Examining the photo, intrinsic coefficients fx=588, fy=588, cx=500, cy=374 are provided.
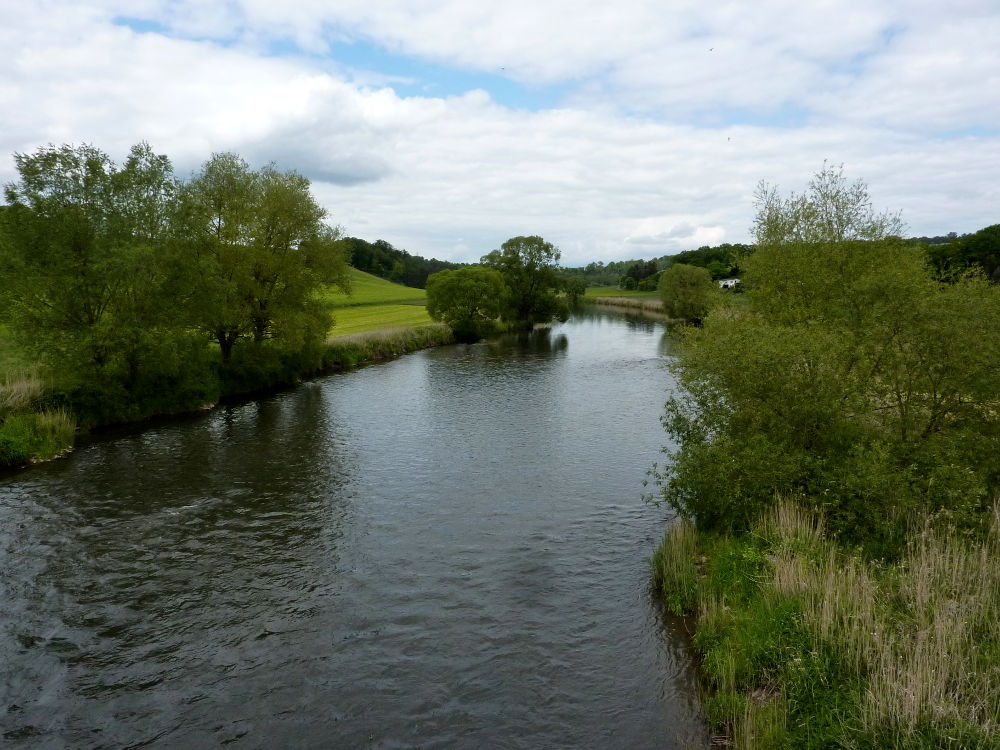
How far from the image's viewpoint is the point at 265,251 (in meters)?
37.2

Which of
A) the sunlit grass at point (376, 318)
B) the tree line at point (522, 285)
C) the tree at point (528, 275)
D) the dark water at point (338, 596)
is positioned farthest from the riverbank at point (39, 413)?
the tree at point (528, 275)

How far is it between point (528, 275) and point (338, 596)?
73935 mm

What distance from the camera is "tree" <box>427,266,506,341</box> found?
67688 mm

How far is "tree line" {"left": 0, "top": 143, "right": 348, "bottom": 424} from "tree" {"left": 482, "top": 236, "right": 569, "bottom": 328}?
4950 cm

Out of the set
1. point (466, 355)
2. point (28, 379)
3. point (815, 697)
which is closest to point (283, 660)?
point (815, 697)

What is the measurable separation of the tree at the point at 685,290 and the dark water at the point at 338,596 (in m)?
64.1

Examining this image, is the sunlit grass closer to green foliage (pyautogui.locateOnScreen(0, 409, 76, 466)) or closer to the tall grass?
the tall grass

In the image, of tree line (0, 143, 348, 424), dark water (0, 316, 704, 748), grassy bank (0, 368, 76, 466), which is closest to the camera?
dark water (0, 316, 704, 748)

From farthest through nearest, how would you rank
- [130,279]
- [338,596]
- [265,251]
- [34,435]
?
[265,251] → [130,279] → [34,435] → [338,596]

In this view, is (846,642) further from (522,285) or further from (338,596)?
(522,285)

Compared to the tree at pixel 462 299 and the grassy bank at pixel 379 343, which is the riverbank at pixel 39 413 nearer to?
the grassy bank at pixel 379 343

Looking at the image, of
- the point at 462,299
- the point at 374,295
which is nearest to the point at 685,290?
the point at 462,299

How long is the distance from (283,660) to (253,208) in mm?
32664

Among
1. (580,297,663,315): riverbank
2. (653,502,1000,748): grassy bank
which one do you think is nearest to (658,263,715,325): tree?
(580,297,663,315): riverbank
